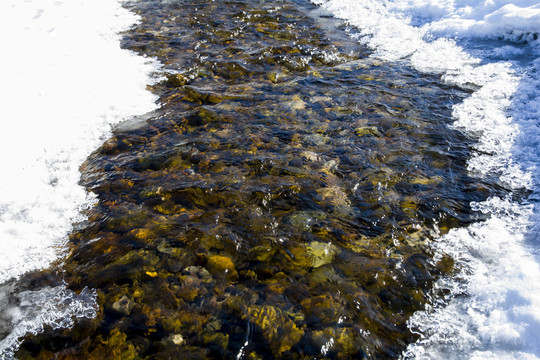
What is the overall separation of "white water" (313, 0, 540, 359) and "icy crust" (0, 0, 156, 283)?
3934 mm

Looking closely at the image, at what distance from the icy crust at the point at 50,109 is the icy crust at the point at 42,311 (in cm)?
38

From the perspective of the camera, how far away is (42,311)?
2895 mm

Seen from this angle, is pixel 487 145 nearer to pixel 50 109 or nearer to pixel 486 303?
pixel 486 303

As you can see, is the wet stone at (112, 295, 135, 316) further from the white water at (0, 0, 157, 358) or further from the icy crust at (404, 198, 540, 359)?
the icy crust at (404, 198, 540, 359)

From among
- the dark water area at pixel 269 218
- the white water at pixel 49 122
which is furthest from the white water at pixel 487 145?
the white water at pixel 49 122

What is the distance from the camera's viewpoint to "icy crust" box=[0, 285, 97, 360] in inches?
107

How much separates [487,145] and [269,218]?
3.70 metres

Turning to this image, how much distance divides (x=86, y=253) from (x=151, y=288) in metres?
0.91

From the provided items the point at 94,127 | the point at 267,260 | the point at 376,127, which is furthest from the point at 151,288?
the point at 376,127

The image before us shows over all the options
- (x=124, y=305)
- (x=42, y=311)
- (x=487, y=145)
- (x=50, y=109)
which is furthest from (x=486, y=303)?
(x=50, y=109)

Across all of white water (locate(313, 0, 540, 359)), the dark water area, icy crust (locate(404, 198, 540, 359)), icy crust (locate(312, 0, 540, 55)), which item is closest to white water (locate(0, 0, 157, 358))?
the dark water area

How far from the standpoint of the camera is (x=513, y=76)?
6402 mm

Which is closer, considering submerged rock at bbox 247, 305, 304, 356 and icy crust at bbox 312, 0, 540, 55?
submerged rock at bbox 247, 305, 304, 356

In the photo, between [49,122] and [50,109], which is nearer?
[49,122]
